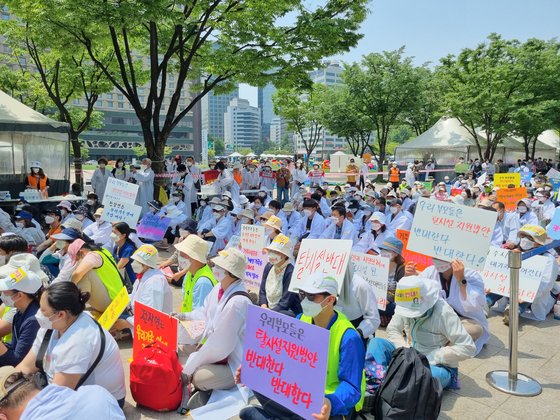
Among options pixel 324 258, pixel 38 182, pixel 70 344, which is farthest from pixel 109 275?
pixel 38 182

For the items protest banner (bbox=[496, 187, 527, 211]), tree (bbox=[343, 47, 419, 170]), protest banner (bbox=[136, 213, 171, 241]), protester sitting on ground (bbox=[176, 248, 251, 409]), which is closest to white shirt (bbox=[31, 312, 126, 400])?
protester sitting on ground (bbox=[176, 248, 251, 409])

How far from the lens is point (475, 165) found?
27000 millimetres

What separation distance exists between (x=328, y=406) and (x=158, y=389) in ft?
6.32

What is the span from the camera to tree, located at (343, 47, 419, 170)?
30281 mm

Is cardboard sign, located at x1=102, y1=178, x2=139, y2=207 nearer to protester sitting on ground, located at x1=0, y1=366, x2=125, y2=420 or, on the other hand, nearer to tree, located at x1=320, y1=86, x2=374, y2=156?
protester sitting on ground, located at x1=0, y1=366, x2=125, y2=420

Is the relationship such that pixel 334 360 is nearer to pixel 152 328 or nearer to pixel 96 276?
pixel 152 328

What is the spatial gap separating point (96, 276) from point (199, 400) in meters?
1.96

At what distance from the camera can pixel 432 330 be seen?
429cm

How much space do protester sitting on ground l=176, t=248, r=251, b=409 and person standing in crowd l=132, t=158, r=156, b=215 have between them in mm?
10143

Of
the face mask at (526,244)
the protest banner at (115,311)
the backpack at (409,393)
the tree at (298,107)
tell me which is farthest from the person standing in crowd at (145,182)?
the tree at (298,107)

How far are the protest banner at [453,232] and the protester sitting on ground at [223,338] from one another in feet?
6.79

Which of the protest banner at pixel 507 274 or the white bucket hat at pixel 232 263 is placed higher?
the white bucket hat at pixel 232 263

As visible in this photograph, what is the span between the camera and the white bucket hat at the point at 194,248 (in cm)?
493

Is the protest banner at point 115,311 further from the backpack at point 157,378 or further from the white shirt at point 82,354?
the white shirt at point 82,354
